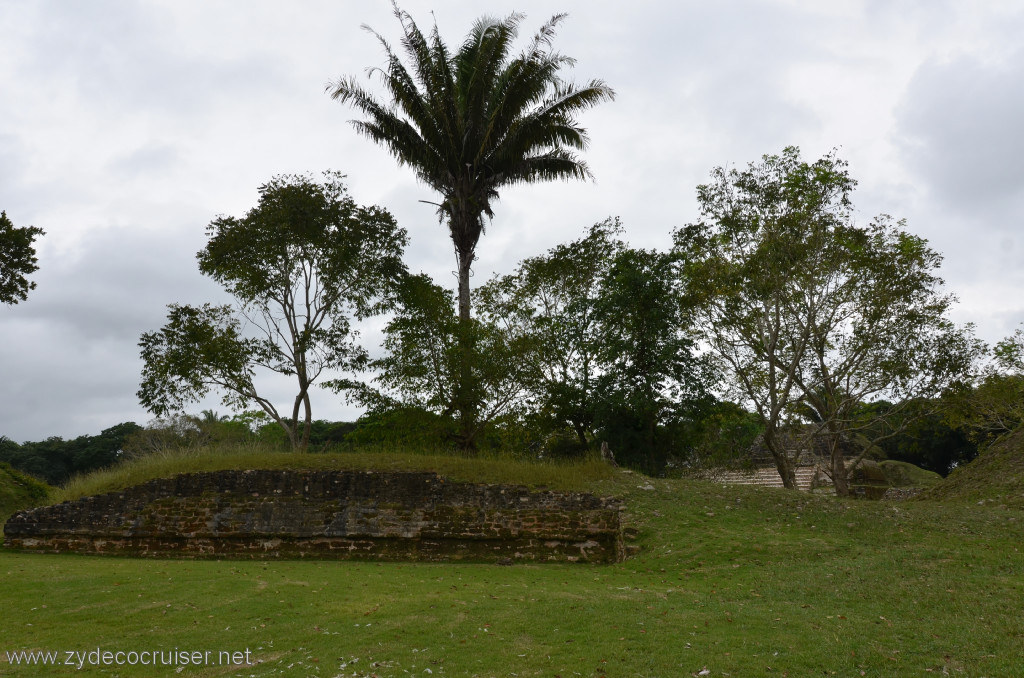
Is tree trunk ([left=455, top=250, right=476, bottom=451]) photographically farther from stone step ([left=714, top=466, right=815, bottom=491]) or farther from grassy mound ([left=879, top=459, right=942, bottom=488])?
grassy mound ([left=879, top=459, right=942, bottom=488])

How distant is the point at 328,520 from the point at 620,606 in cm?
739

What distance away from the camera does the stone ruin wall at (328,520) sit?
1348 centimetres

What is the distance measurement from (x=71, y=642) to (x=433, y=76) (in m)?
17.3

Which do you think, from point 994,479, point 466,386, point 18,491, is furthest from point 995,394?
point 18,491

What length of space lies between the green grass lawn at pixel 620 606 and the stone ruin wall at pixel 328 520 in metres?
0.64

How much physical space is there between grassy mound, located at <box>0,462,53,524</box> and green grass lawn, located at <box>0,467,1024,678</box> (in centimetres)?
917

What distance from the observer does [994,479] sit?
17.6 metres

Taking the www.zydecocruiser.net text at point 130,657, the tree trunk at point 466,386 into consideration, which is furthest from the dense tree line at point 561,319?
the www.zydecocruiser.net text at point 130,657

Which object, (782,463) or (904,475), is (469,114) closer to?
(782,463)

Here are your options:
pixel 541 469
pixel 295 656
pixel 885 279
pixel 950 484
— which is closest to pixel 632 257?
pixel 885 279

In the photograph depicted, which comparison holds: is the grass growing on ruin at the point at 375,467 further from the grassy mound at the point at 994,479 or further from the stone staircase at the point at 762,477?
the stone staircase at the point at 762,477

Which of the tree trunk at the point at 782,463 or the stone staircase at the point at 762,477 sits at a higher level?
the tree trunk at the point at 782,463

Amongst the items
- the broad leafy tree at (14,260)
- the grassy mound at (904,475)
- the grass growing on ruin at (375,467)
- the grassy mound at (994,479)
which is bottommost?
the grassy mound at (904,475)

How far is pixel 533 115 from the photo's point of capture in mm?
20234
